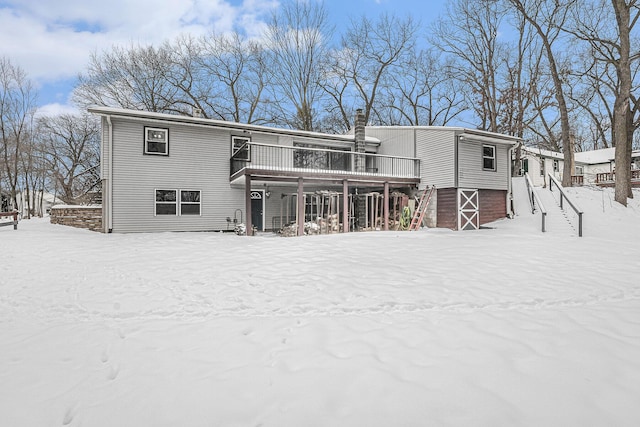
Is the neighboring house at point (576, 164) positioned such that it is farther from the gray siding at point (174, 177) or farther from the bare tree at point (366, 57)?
the gray siding at point (174, 177)

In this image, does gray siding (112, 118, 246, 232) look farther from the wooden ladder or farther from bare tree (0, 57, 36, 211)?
bare tree (0, 57, 36, 211)

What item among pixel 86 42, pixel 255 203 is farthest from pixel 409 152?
pixel 86 42

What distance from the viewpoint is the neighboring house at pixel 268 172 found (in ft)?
42.1

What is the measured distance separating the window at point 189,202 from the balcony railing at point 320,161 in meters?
1.86

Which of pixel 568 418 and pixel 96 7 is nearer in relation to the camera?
pixel 568 418

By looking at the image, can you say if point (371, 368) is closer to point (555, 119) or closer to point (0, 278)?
point (0, 278)

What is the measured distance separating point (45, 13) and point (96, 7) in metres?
2.21

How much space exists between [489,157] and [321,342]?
638 inches

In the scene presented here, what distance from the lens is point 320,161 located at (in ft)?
56.4

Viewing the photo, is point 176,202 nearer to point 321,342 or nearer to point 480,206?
point 321,342

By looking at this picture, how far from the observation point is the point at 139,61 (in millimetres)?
23047

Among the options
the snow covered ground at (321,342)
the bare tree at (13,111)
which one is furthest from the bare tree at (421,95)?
the bare tree at (13,111)

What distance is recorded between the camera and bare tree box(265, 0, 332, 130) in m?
24.4

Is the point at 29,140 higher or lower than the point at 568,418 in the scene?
higher
